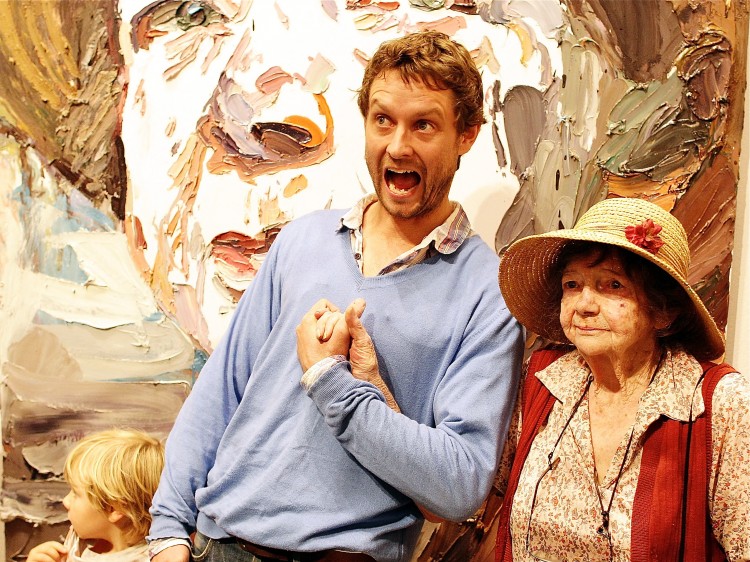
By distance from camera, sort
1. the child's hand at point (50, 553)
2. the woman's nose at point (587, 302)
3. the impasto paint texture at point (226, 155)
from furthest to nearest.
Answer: the child's hand at point (50, 553) < the impasto paint texture at point (226, 155) < the woman's nose at point (587, 302)

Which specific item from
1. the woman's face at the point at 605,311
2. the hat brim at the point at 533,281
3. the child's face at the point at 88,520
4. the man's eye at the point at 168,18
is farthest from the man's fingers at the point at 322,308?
the man's eye at the point at 168,18

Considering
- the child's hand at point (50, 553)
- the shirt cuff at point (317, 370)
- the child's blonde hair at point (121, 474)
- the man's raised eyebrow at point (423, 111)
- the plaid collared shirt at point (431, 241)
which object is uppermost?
the man's raised eyebrow at point (423, 111)

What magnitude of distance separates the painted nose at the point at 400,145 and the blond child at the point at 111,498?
1.00 m

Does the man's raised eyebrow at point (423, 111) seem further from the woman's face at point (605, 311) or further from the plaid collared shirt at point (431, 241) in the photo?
the woman's face at point (605, 311)

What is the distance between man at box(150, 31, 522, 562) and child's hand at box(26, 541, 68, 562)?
53 cm

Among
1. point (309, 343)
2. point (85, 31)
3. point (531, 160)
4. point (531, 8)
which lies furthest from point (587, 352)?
point (85, 31)

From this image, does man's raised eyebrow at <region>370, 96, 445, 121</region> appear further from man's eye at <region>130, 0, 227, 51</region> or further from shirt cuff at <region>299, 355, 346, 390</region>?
man's eye at <region>130, 0, 227, 51</region>

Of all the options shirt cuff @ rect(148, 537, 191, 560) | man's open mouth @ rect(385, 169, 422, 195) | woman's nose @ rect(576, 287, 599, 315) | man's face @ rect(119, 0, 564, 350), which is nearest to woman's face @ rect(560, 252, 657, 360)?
woman's nose @ rect(576, 287, 599, 315)

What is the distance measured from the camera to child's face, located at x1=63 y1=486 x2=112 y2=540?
189 centimetres

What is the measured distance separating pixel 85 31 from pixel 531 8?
119cm

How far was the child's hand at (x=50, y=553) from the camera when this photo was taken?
6.42 ft

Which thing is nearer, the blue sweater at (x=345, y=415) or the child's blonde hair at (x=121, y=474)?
the blue sweater at (x=345, y=415)

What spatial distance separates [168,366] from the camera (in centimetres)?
213

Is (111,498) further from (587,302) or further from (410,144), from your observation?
(587,302)
